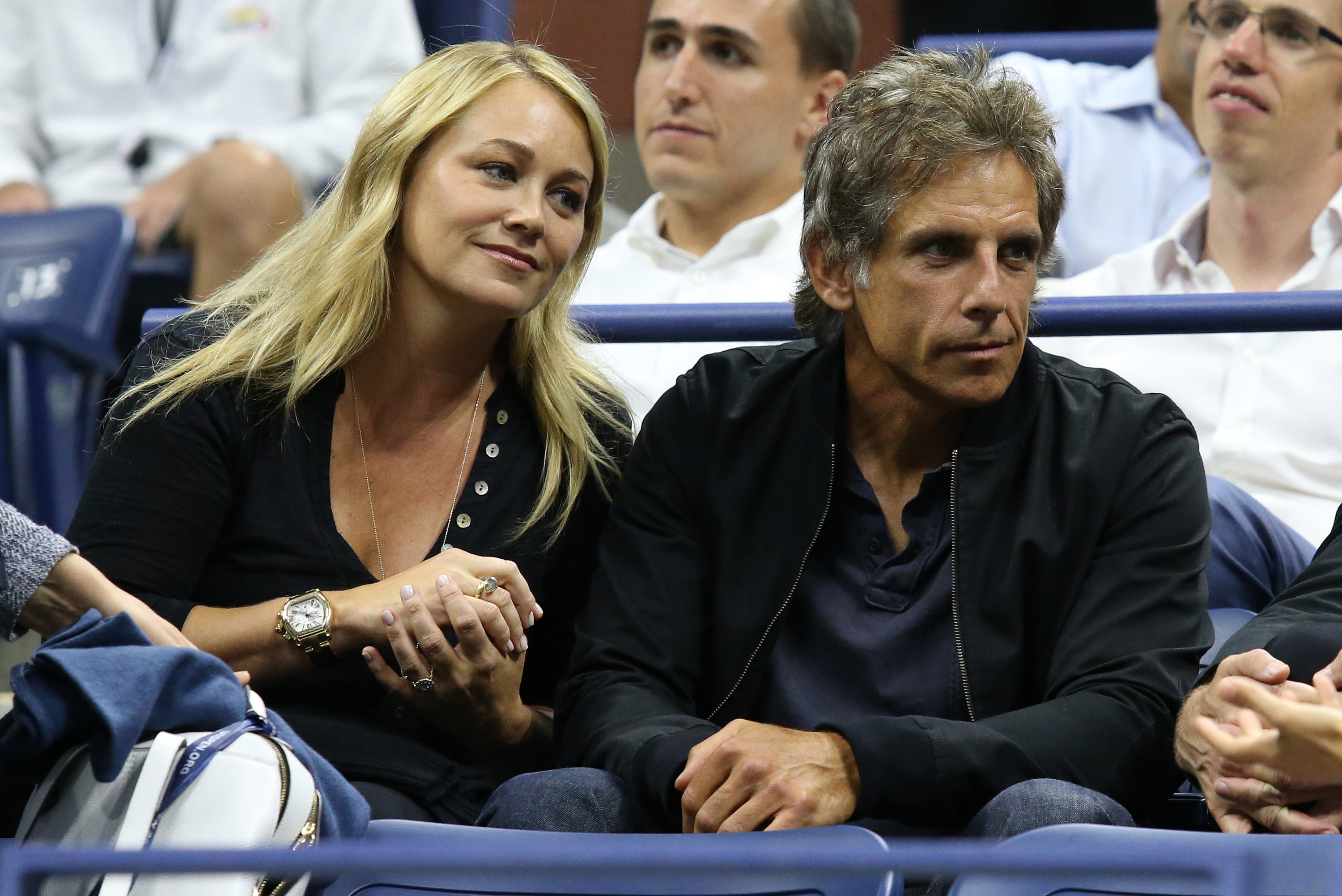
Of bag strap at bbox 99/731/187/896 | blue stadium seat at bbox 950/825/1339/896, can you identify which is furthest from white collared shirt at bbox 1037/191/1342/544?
bag strap at bbox 99/731/187/896

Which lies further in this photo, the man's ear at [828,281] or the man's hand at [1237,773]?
the man's ear at [828,281]

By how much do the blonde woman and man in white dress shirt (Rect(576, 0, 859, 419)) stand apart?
906mm

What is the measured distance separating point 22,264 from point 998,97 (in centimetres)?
206

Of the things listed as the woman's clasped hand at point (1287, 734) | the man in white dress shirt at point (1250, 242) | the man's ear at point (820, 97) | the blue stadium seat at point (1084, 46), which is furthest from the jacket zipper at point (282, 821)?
the blue stadium seat at point (1084, 46)

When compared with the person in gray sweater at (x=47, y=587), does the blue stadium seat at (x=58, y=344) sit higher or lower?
lower

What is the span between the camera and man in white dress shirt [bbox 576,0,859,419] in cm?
304

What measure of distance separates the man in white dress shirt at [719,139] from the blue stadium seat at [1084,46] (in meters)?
0.54

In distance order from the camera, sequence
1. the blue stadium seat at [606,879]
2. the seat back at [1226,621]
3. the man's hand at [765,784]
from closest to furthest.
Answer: the blue stadium seat at [606,879], the man's hand at [765,784], the seat back at [1226,621]

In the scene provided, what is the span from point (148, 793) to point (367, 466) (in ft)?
2.43

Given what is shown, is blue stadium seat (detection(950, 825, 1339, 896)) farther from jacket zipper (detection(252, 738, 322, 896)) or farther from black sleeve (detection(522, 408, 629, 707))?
black sleeve (detection(522, 408, 629, 707))

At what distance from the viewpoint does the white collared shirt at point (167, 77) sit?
11.7 ft

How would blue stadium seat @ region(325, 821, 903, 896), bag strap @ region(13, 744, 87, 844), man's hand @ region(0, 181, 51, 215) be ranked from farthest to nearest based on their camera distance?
man's hand @ region(0, 181, 51, 215) → bag strap @ region(13, 744, 87, 844) → blue stadium seat @ region(325, 821, 903, 896)

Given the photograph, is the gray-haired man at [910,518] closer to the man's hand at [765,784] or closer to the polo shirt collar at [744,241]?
the man's hand at [765,784]

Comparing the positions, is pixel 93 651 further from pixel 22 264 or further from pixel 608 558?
pixel 22 264
